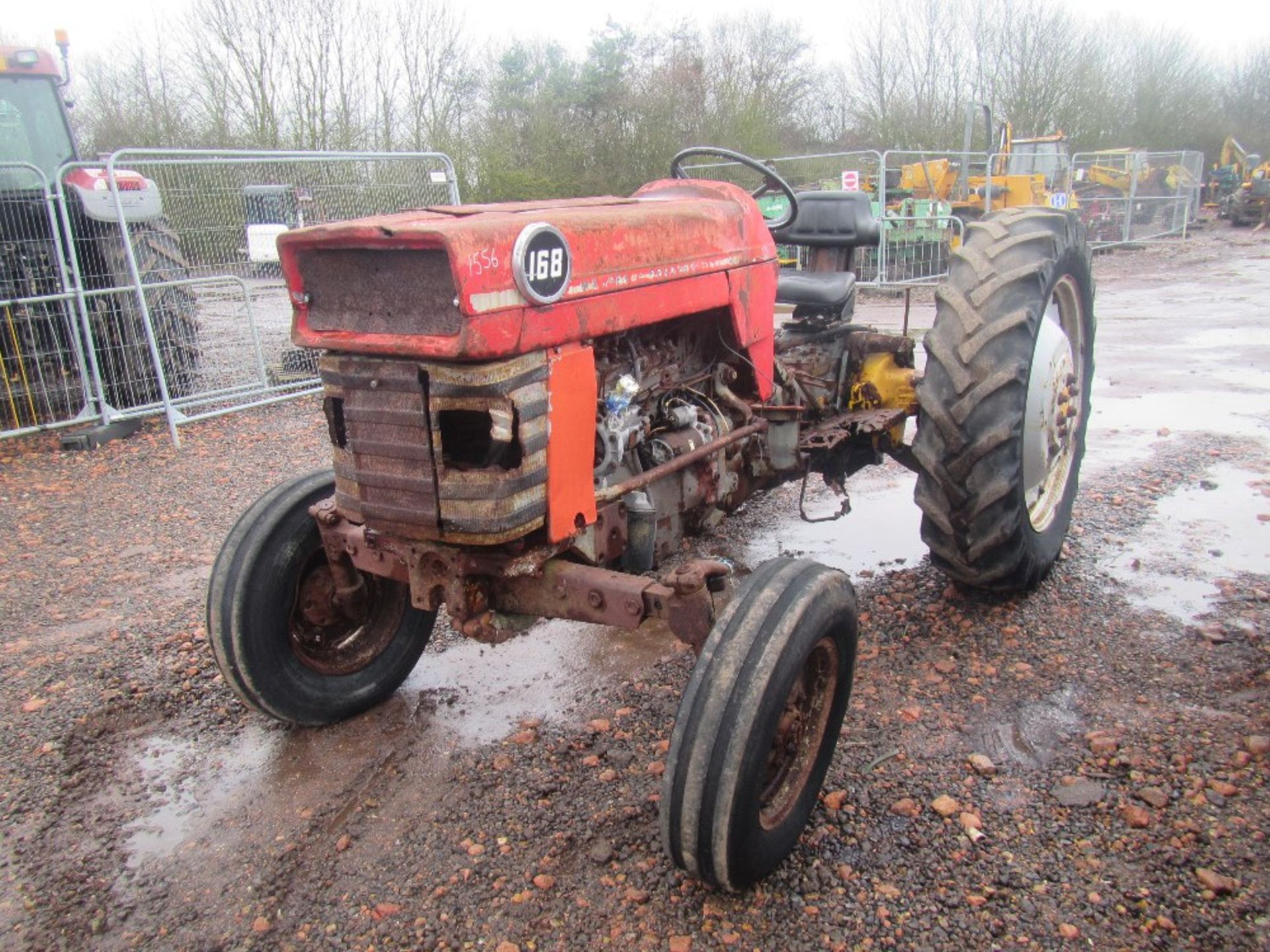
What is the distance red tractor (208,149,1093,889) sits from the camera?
2.21 metres

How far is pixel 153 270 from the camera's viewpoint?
765cm

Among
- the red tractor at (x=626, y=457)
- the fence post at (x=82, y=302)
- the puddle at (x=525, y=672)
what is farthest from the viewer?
the fence post at (x=82, y=302)

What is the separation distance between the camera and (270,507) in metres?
2.96

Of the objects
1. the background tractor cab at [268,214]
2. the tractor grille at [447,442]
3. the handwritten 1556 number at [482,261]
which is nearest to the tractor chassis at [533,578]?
the tractor grille at [447,442]

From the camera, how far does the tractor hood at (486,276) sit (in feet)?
7.18

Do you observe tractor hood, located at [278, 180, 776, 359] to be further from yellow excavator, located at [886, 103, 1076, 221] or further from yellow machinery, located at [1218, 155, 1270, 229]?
yellow machinery, located at [1218, 155, 1270, 229]

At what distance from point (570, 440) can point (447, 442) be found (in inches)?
12.3

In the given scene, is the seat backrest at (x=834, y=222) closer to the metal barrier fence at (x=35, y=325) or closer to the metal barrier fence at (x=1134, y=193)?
the metal barrier fence at (x=35, y=325)

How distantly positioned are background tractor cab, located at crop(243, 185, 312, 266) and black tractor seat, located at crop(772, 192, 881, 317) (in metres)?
4.86

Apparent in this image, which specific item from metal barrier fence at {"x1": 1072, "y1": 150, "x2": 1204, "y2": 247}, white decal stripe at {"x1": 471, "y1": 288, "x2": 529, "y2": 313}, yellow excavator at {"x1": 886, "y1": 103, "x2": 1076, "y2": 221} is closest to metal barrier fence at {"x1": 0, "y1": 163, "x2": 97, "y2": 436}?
white decal stripe at {"x1": 471, "y1": 288, "x2": 529, "y2": 313}

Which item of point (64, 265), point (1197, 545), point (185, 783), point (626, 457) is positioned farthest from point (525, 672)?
point (64, 265)

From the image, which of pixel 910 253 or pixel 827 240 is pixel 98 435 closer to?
pixel 827 240

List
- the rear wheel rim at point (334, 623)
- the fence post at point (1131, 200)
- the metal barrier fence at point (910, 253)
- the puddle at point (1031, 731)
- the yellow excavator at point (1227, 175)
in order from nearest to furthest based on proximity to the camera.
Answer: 1. the puddle at point (1031, 731)
2. the rear wheel rim at point (334, 623)
3. the metal barrier fence at point (910, 253)
4. the fence post at point (1131, 200)
5. the yellow excavator at point (1227, 175)

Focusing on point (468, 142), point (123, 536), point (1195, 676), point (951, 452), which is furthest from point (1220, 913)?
point (468, 142)
